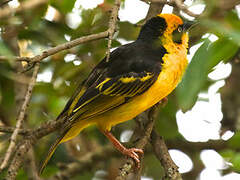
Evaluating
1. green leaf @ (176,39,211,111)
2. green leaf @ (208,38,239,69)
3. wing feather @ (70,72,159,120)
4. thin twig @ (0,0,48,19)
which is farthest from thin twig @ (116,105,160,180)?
thin twig @ (0,0,48,19)

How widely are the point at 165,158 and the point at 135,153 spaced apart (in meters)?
0.44

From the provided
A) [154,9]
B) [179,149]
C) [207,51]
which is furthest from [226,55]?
[179,149]

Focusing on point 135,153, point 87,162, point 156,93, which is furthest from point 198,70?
point 87,162

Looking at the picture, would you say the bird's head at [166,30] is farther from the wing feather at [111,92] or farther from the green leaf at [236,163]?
the green leaf at [236,163]

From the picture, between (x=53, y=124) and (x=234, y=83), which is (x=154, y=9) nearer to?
(x=234, y=83)

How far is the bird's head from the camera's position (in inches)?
154

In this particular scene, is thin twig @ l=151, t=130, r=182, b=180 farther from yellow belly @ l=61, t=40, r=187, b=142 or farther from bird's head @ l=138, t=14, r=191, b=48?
bird's head @ l=138, t=14, r=191, b=48

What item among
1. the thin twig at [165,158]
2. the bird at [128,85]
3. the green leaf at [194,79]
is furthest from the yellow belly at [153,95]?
the green leaf at [194,79]

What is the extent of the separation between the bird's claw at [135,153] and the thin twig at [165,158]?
131mm

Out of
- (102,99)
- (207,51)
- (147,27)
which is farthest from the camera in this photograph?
(147,27)

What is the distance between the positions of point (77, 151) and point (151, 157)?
0.83 meters

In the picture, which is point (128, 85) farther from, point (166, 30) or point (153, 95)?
point (166, 30)

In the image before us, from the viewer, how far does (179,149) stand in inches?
177

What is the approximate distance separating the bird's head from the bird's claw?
95 centimetres
